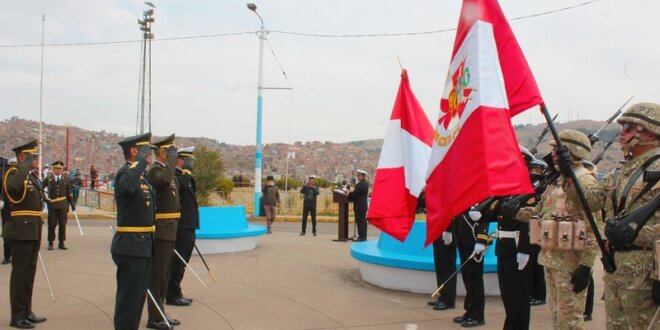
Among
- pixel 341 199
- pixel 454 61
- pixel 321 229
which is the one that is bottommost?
pixel 321 229

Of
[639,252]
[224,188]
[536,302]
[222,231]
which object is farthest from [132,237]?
[224,188]

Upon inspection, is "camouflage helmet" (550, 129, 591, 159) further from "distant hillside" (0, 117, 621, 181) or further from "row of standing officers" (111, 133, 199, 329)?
"distant hillside" (0, 117, 621, 181)

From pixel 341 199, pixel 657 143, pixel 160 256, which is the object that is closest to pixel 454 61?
pixel 657 143

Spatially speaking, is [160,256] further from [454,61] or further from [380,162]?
[454,61]

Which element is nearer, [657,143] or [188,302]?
[657,143]

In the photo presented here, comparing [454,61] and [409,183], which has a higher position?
[454,61]

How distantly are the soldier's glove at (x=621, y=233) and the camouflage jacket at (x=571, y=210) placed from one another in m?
0.91

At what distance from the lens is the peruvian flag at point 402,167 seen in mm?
6309

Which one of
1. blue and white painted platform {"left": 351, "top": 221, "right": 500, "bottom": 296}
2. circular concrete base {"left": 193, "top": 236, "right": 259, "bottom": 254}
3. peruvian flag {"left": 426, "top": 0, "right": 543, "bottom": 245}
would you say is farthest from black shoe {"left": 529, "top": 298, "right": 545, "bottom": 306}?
circular concrete base {"left": 193, "top": 236, "right": 259, "bottom": 254}

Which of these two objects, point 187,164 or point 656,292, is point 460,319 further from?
point 187,164

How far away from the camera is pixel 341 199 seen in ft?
48.4

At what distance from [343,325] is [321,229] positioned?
1280 cm

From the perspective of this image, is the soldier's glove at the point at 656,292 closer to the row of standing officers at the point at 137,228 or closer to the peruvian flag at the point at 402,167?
the peruvian flag at the point at 402,167

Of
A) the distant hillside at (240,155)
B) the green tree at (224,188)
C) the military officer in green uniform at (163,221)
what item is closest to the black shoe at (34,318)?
the military officer in green uniform at (163,221)
